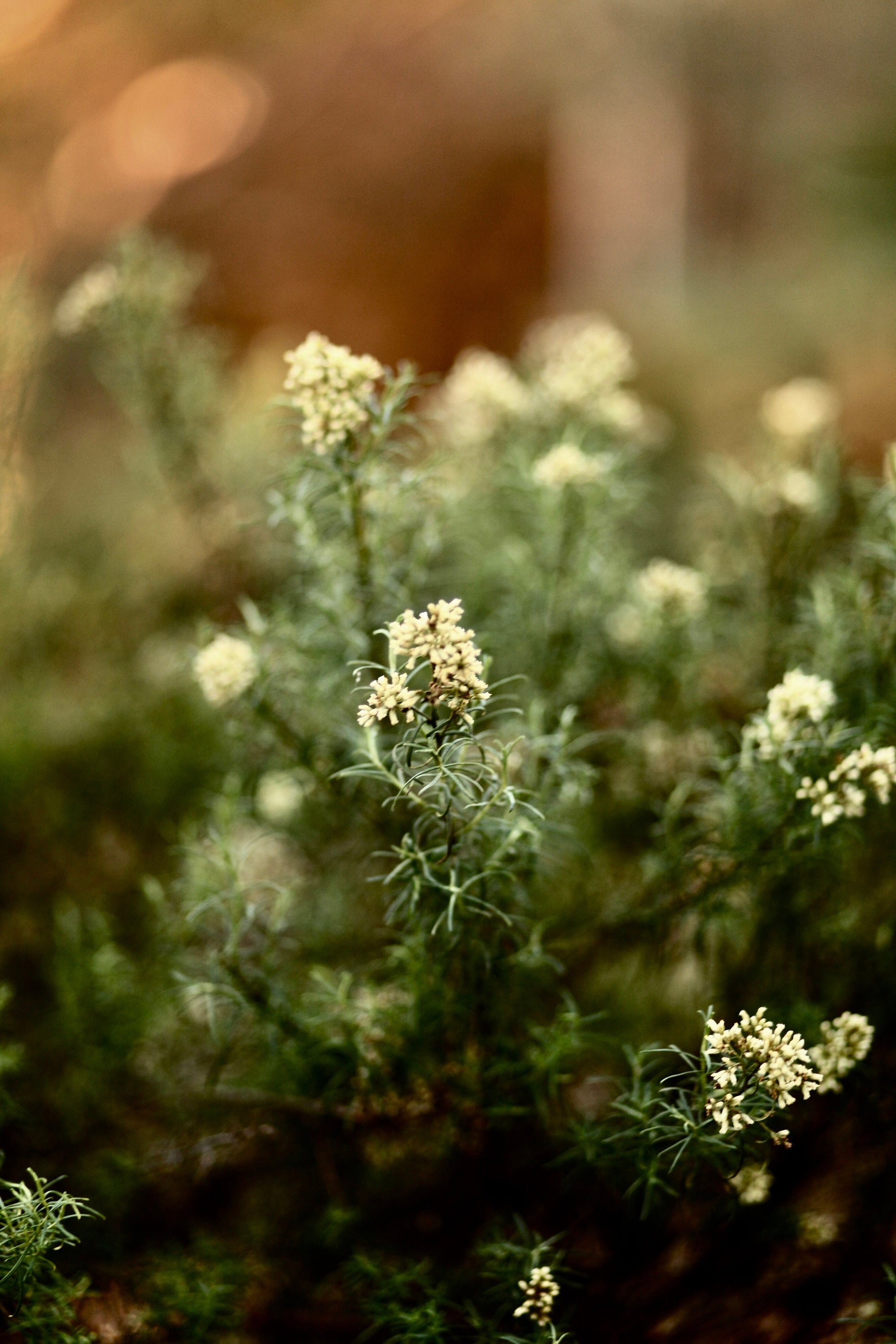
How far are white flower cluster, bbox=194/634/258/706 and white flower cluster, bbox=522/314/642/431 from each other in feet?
1.21

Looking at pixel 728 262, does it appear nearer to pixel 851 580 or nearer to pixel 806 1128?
pixel 851 580

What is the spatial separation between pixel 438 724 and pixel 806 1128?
40cm

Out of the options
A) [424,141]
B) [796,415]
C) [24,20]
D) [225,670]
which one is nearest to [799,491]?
[796,415]

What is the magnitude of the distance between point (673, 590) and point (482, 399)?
265 millimetres

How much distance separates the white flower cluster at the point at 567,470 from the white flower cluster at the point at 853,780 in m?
0.28

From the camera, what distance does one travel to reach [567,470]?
662mm

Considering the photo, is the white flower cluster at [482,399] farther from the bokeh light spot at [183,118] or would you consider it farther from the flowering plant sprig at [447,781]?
the bokeh light spot at [183,118]

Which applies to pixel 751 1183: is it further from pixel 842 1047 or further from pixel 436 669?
pixel 436 669

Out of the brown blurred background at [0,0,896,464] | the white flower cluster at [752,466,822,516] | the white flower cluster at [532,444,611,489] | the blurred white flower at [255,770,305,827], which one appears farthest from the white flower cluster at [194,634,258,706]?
the brown blurred background at [0,0,896,464]

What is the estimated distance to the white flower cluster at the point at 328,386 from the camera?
19.8 inches

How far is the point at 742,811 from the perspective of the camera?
0.57 m

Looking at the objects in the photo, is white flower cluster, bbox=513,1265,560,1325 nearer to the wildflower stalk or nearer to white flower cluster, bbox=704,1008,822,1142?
white flower cluster, bbox=704,1008,822,1142

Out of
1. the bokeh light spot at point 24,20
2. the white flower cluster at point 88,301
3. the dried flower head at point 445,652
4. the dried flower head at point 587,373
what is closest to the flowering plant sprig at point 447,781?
the dried flower head at point 445,652

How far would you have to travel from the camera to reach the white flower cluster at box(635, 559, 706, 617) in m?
0.70
